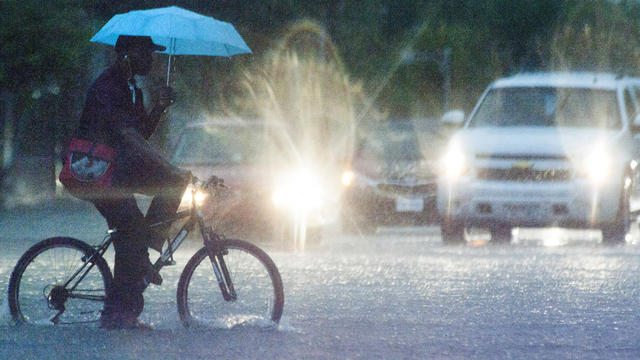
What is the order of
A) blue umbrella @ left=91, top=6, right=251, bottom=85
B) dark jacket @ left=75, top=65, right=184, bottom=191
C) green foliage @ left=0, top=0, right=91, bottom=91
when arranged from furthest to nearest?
green foliage @ left=0, top=0, right=91, bottom=91 → blue umbrella @ left=91, top=6, right=251, bottom=85 → dark jacket @ left=75, top=65, right=184, bottom=191

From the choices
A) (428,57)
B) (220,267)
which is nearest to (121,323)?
(220,267)

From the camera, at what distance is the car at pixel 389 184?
19359mm

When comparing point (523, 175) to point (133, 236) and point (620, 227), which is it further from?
point (133, 236)

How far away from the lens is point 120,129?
8.53 m

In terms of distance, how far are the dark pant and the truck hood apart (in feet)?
28.4

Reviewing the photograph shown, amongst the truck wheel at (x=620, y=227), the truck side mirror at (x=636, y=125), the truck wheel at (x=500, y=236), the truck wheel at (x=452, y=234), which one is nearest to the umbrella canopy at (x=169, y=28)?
the truck wheel at (x=452, y=234)

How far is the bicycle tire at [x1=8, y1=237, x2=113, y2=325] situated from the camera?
29.2 ft

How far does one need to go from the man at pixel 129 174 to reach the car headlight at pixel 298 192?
25.3 ft

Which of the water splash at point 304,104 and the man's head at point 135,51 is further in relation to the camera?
the water splash at point 304,104

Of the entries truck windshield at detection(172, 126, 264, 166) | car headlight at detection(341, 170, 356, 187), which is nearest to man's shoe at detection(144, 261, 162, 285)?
truck windshield at detection(172, 126, 264, 166)

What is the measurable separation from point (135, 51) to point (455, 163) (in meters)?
8.67

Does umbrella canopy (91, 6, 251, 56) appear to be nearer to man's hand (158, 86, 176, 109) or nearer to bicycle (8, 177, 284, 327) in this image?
man's hand (158, 86, 176, 109)

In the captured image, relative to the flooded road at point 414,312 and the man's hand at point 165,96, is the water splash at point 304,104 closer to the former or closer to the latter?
the flooded road at point 414,312

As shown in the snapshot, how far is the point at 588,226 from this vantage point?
1662 cm
